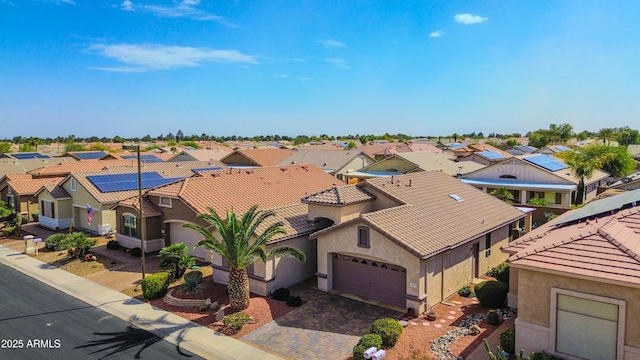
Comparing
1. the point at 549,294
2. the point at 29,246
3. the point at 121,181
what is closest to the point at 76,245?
the point at 29,246

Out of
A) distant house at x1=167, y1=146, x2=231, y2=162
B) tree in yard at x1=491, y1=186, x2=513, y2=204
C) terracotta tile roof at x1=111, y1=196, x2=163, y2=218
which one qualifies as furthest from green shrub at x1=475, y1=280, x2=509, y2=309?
distant house at x1=167, y1=146, x2=231, y2=162

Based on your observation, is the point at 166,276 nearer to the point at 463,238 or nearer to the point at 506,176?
the point at 463,238

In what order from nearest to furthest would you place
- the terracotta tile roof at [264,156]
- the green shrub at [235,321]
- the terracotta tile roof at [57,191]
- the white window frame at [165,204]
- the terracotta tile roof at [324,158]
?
the green shrub at [235,321] → the white window frame at [165,204] → the terracotta tile roof at [57,191] → the terracotta tile roof at [324,158] → the terracotta tile roof at [264,156]

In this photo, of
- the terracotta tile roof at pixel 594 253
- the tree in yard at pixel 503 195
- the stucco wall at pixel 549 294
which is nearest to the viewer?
the stucco wall at pixel 549 294

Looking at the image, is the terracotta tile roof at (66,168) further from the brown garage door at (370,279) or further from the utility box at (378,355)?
the utility box at (378,355)

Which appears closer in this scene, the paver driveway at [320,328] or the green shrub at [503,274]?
the paver driveway at [320,328]

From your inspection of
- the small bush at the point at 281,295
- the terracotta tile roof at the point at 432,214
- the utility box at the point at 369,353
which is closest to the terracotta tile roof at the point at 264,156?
the terracotta tile roof at the point at 432,214

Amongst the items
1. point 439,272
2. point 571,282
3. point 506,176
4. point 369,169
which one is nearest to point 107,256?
point 439,272

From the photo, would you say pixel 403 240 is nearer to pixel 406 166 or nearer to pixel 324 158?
pixel 406 166
